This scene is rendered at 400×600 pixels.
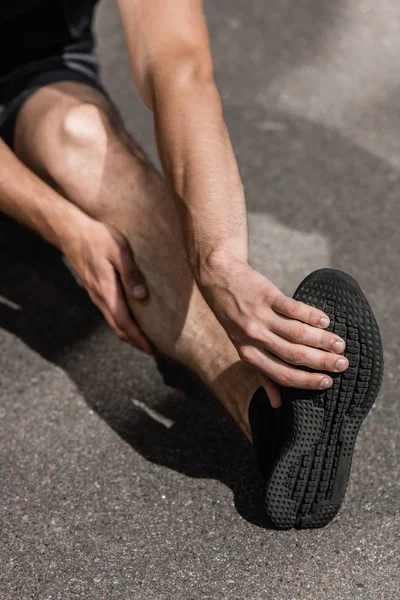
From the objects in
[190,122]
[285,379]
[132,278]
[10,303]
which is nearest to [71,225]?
[132,278]

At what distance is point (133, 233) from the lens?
126 cm

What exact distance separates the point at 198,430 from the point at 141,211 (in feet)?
1.17

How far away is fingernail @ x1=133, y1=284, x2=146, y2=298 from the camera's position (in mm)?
1236

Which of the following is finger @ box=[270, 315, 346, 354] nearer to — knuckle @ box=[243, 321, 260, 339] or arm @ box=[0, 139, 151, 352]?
knuckle @ box=[243, 321, 260, 339]

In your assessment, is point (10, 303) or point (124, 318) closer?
point (124, 318)

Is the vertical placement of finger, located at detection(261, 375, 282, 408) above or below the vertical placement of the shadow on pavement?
above

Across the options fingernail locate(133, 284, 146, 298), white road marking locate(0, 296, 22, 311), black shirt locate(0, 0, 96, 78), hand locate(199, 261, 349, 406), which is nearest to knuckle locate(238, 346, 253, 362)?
hand locate(199, 261, 349, 406)

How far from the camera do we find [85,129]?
52.2 inches

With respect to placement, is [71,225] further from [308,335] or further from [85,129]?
[308,335]

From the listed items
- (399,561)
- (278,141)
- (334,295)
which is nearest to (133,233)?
(334,295)

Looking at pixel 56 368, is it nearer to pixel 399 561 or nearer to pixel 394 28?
pixel 399 561

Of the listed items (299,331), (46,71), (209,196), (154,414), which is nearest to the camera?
(299,331)

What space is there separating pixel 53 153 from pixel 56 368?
1.23 ft

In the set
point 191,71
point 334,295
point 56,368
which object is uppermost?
point 191,71
